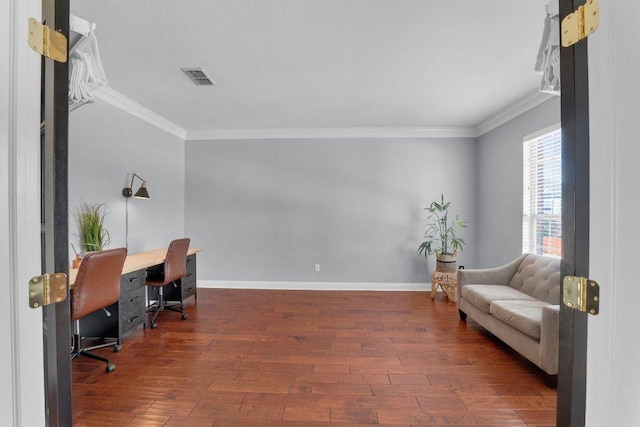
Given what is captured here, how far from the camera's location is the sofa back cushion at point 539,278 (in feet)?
8.71

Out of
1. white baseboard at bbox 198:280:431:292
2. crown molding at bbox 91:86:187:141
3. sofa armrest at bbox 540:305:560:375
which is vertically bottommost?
white baseboard at bbox 198:280:431:292

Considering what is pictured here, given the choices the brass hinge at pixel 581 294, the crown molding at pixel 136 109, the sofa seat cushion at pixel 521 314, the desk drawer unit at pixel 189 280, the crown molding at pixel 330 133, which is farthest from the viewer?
the crown molding at pixel 330 133

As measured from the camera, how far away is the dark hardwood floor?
1.76 meters

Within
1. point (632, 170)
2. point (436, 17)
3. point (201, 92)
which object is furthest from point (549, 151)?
point (201, 92)

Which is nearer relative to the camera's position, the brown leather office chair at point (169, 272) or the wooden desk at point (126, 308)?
the wooden desk at point (126, 308)

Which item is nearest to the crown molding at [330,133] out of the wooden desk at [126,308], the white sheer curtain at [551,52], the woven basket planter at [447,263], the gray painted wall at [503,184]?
the gray painted wall at [503,184]

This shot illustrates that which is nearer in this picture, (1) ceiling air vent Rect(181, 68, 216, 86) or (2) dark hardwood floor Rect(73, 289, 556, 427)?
(2) dark hardwood floor Rect(73, 289, 556, 427)

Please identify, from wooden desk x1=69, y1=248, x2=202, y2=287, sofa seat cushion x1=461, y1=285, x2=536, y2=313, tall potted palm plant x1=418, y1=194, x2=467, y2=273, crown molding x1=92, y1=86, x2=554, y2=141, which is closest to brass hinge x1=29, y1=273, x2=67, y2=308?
wooden desk x1=69, y1=248, x2=202, y2=287

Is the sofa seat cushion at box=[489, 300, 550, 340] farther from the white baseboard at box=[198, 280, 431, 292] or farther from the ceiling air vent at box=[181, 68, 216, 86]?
the ceiling air vent at box=[181, 68, 216, 86]

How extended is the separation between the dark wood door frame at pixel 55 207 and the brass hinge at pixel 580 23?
1.47m

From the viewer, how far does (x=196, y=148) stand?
4.75 metres

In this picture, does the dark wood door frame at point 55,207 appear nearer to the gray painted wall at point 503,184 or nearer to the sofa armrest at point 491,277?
the sofa armrest at point 491,277

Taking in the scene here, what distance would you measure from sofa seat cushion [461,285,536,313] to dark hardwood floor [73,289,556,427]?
337mm

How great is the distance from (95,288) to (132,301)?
65cm
